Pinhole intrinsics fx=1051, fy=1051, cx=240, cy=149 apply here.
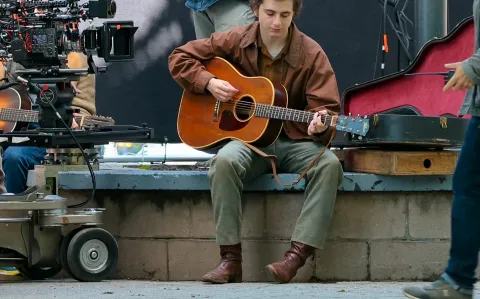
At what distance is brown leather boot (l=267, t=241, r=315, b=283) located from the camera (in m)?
4.82

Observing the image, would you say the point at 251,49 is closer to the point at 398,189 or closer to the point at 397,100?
the point at 398,189

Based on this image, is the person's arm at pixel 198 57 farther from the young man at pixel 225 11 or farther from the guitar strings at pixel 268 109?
the young man at pixel 225 11

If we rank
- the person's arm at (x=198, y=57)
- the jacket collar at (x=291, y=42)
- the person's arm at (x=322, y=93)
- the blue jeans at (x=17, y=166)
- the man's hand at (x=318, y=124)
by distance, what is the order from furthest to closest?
the blue jeans at (x=17, y=166) < the person's arm at (x=198, y=57) < the jacket collar at (x=291, y=42) < the person's arm at (x=322, y=93) < the man's hand at (x=318, y=124)

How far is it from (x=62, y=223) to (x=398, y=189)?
5.39ft

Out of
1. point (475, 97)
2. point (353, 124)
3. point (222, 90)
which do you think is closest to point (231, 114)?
point (222, 90)

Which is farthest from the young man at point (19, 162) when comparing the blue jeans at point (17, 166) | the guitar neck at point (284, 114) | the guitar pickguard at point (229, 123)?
the guitar neck at point (284, 114)

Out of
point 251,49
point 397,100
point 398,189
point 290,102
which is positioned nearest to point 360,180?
point 398,189

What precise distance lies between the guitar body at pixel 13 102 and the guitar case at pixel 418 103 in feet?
5.96

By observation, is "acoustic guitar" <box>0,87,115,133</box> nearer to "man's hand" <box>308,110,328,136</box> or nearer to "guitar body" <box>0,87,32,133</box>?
"guitar body" <box>0,87,32,133</box>

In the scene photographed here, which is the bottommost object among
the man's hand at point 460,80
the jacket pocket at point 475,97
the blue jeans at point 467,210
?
the blue jeans at point 467,210

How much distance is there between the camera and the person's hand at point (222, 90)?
5172 mm

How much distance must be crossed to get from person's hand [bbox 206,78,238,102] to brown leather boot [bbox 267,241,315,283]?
83 centimetres

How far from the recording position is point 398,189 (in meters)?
5.18

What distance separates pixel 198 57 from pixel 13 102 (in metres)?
1.38
